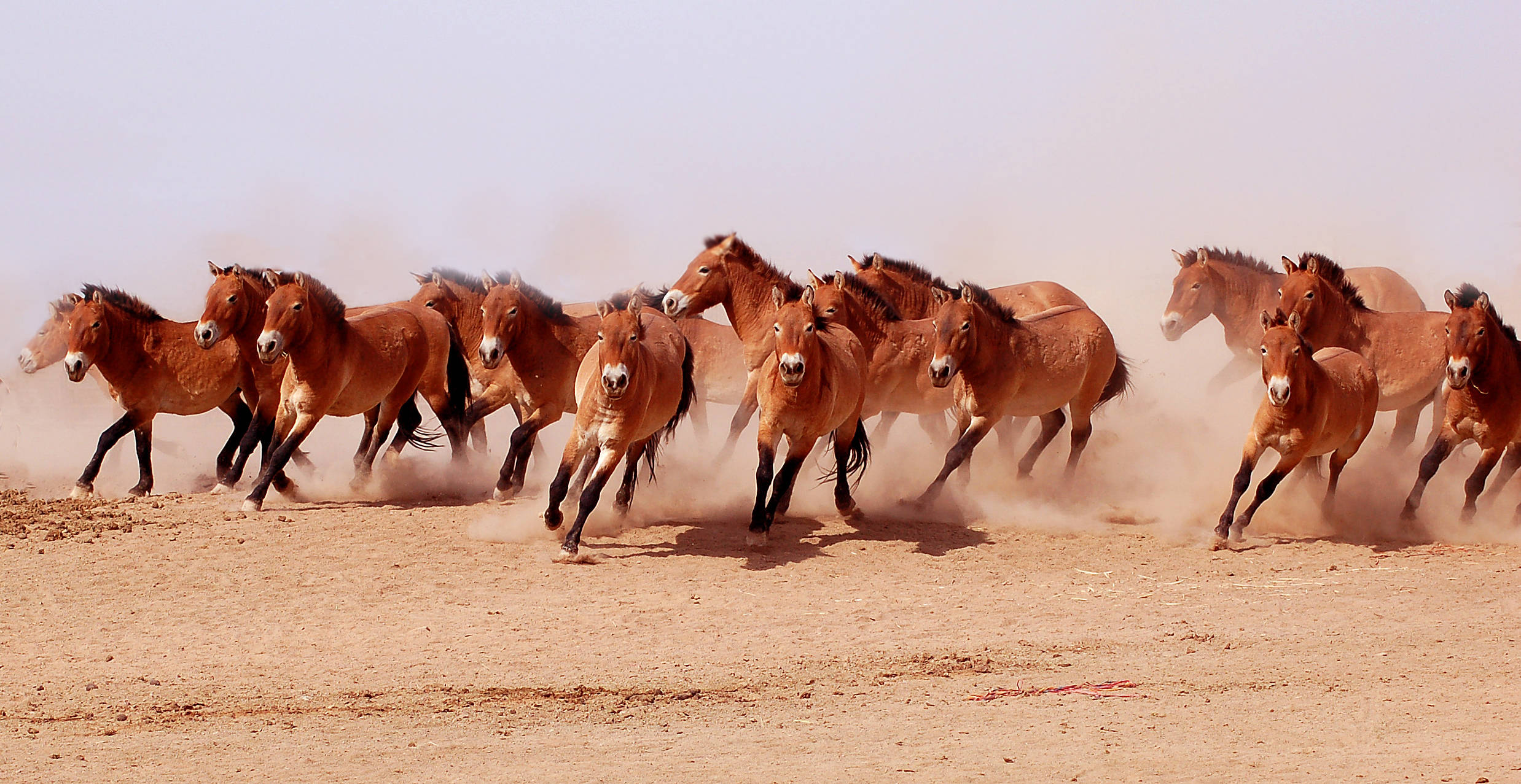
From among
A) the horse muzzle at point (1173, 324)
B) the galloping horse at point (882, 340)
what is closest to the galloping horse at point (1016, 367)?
the galloping horse at point (882, 340)

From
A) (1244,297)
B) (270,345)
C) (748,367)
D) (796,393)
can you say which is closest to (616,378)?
(796,393)

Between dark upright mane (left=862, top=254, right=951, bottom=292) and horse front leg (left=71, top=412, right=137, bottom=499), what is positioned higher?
dark upright mane (left=862, top=254, right=951, bottom=292)

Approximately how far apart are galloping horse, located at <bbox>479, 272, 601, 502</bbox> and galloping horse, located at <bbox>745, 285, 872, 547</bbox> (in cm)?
245

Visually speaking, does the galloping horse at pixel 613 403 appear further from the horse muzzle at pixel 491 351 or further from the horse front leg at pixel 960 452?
the horse front leg at pixel 960 452

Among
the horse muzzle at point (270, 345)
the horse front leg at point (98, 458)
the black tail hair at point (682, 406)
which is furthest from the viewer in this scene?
the horse front leg at point (98, 458)

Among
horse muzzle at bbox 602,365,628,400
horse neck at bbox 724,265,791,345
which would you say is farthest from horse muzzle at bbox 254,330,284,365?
horse neck at bbox 724,265,791,345

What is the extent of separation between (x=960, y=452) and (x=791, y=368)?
282cm

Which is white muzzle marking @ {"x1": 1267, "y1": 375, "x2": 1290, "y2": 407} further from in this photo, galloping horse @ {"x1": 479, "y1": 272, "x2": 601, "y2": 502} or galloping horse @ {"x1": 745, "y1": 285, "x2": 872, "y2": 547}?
galloping horse @ {"x1": 479, "y1": 272, "x2": 601, "y2": 502}

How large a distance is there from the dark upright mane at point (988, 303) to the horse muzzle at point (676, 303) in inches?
98.2

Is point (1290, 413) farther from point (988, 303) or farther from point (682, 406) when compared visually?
point (682, 406)

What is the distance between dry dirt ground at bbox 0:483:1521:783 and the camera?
19.3 feet

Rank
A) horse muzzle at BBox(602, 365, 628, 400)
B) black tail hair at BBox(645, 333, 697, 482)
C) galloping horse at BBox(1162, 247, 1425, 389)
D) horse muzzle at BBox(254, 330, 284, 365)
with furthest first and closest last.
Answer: galloping horse at BBox(1162, 247, 1425, 389) < black tail hair at BBox(645, 333, 697, 482) < horse muzzle at BBox(254, 330, 284, 365) < horse muzzle at BBox(602, 365, 628, 400)

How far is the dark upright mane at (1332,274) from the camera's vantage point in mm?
13948

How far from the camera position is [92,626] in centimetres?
846
